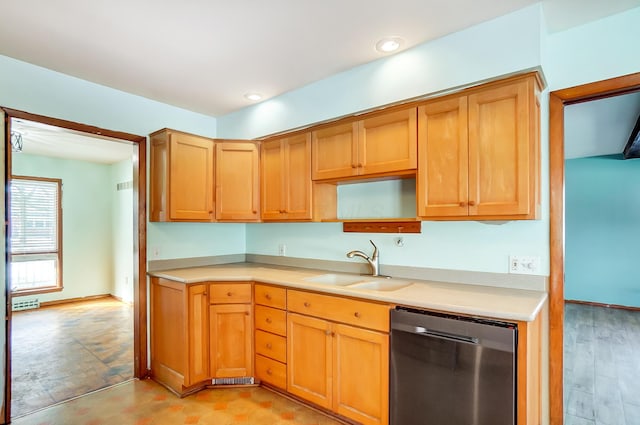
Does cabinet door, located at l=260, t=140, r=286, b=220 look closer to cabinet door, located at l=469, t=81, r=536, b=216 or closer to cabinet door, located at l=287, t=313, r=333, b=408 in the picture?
cabinet door, located at l=287, t=313, r=333, b=408

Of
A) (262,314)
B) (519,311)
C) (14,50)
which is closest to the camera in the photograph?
(519,311)

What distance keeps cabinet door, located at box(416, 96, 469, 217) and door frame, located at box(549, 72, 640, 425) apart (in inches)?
20.9

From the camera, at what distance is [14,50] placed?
2.23m

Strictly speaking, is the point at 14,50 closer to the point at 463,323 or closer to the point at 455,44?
the point at 455,44

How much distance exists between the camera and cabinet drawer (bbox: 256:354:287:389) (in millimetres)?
2518

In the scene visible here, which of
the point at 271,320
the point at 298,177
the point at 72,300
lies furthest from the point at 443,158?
the point at 72,300

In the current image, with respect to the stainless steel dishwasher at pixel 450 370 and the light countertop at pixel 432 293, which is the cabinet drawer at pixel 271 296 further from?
the stainless steel dishwasher at pixel 450 370

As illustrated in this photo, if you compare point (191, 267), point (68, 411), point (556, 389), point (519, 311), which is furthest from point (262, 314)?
point (556, 389)

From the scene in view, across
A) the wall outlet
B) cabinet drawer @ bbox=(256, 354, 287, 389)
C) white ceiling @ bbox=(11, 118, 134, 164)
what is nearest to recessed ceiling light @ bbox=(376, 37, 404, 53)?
the wall outlet

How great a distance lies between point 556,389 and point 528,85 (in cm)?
180

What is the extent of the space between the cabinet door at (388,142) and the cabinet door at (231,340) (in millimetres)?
1502

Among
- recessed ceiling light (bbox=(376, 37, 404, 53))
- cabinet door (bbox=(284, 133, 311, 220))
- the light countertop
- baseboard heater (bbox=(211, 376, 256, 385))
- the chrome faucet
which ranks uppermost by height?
recessed ceiling light (bbox=(376, 37, 404, 53))

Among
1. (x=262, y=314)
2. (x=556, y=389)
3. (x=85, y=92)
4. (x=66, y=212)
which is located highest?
(x=85, y=92)

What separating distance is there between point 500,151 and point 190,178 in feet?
8.02
